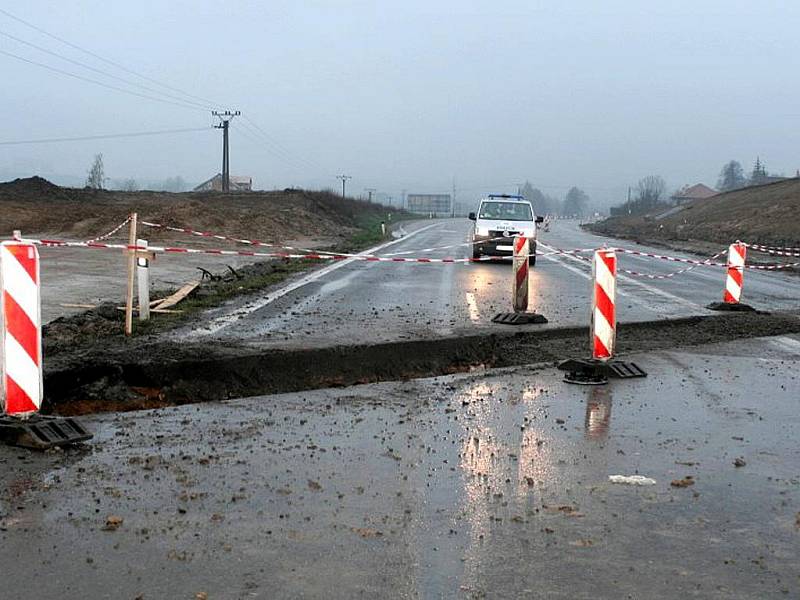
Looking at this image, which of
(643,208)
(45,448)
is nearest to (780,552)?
(45,448)

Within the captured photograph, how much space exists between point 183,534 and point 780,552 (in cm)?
292

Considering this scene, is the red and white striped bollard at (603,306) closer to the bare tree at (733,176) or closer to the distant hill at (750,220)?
the distant hill at (750,220)

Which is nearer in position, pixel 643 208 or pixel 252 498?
pixel 252 498

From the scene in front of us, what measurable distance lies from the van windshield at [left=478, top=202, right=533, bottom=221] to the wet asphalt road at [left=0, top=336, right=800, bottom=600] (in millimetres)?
19328

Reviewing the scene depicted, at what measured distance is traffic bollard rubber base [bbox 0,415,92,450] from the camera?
5.77 meters

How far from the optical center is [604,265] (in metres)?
8.96

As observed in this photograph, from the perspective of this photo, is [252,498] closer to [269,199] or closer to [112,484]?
[112,484]

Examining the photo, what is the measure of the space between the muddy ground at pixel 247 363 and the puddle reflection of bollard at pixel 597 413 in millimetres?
1579

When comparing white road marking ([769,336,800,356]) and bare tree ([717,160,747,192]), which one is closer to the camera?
white road marking ([769,336,800,356])

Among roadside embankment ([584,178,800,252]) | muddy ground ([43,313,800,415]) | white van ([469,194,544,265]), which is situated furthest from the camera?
roadside embankment ([584,178,800,252])

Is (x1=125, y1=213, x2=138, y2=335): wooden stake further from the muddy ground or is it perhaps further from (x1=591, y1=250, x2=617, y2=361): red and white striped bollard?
(x1=591, y1=250, x2=617, y2=361): red and white striped bollard

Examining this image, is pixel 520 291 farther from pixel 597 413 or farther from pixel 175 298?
pixel 175 298

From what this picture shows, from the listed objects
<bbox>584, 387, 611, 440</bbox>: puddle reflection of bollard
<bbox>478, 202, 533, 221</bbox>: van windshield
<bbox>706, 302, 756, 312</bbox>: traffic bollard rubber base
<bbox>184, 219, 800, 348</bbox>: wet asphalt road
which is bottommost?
<bbox>584, 387, 611, 440</bbox>: puddle reflection of bollard

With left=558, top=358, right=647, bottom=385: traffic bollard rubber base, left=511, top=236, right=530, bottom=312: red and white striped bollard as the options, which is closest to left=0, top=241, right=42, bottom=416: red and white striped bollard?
left=558, top=358, right=647, bottom=385: traffic bollard rubber base
